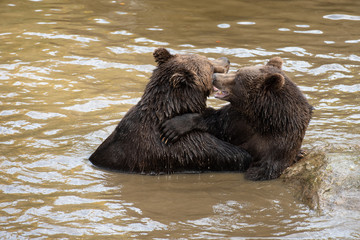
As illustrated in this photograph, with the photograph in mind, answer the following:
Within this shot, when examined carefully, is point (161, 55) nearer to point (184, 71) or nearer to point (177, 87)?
point (184, 71)

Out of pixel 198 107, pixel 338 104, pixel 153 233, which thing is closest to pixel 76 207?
pixel 153 233

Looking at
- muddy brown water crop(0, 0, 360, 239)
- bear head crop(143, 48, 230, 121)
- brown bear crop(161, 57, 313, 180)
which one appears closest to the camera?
muddy brown water crop(0, 0, 360, 239)

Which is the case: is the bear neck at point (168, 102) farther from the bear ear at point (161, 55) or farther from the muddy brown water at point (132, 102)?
the muddy brown water at point (132, 102)

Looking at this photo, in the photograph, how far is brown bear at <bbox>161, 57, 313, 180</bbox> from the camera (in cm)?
→ 810

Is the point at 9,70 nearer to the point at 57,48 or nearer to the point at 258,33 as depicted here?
the point at 57,48

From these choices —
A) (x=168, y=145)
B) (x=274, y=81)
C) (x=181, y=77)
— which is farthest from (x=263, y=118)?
(x=168, y=145)

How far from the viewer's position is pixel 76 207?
7078 millimetres

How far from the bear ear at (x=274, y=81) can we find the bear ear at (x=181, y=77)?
3.51 feet

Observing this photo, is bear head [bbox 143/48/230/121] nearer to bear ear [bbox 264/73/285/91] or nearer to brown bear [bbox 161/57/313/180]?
brown bear [bbox 161/57/313/180]

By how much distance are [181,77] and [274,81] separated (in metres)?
1.31

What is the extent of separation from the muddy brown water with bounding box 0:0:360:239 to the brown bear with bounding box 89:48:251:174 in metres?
0.19

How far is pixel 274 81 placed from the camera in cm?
796

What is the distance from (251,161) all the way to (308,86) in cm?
363

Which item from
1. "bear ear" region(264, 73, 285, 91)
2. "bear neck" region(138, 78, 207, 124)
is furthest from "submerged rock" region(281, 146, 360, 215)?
"bear neck" region(138, 78, 207, 124)
